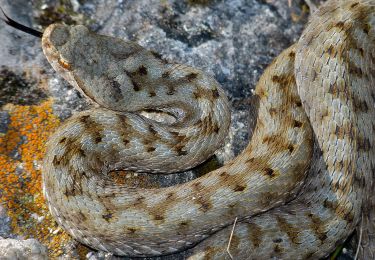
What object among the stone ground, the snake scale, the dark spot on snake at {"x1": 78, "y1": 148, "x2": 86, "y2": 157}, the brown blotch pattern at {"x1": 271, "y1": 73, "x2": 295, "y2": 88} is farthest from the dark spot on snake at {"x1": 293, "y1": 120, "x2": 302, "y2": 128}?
the dark spot on snake at {"x1": 78, "y1": 148, "x2": 86, "y2": 157}

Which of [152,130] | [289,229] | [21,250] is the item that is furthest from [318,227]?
[21,250]

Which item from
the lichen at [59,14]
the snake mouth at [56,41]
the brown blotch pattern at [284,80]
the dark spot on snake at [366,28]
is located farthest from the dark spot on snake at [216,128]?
the lichen at [59,14]

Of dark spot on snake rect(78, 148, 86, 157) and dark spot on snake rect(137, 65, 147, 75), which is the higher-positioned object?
dark spot on snake rect(137, 65, 147, 75)

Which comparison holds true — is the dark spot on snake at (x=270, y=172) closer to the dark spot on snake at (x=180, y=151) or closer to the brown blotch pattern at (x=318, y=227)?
the brown blotch pattern at (x=318, y=227)

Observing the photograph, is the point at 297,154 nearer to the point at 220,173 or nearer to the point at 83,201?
the point at 220,173

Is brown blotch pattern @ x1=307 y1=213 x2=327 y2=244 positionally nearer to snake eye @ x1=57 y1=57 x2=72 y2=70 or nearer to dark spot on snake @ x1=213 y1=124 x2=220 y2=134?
dark spot on snake @ x1=213 y1=124 x2=220 y2=134

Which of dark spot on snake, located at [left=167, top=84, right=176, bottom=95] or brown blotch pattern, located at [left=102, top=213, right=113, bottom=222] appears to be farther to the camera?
dark spot on snake, located at [left=167, top=84, right=176, bottom=95]
